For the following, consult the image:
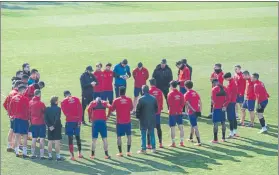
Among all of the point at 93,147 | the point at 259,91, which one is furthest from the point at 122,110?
the point at 259,91

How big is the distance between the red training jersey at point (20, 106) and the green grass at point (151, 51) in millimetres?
1173

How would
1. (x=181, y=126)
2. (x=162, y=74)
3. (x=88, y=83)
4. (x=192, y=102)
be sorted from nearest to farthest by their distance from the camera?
(x=192, y=102)
(x=181, y=126)
(x=88, y=83)
(x=162, y=74)

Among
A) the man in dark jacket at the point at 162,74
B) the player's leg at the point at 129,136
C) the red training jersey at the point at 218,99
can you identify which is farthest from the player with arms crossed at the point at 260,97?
the player's leg at the point at 129,136

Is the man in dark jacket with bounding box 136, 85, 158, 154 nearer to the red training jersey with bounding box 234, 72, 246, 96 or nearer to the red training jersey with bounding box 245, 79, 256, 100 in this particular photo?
the red training jersey with bounding box 245, 79, 256, 100

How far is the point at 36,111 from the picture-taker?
1769 cm

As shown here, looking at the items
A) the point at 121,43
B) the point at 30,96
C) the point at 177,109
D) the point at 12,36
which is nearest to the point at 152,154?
the point at 177,109

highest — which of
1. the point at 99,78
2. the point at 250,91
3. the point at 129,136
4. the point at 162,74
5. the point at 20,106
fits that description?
the point at 162,74

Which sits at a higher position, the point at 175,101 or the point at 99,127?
the point at 175,101

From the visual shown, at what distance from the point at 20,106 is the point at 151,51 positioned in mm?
15206

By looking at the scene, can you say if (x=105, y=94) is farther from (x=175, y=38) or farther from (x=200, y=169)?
(x=175, y=38)

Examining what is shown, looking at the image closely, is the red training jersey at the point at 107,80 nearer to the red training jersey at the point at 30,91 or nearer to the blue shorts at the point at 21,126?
the red training jersey at the point at 30,91

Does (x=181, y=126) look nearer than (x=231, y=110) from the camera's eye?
Yes

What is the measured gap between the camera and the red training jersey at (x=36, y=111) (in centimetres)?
1766

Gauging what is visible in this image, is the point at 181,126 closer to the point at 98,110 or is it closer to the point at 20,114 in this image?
the point at 98,110
